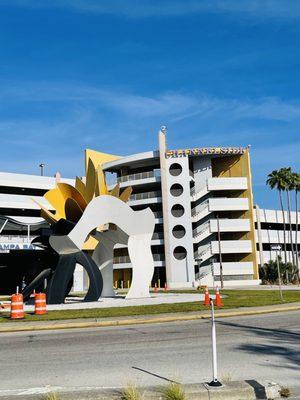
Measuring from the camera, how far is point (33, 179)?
2788 inches

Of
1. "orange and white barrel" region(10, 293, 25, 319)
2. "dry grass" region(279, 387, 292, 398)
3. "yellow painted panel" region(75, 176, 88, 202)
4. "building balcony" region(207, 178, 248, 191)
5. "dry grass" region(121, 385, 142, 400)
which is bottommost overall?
"dry grass" region(279, 387, 292, 398)

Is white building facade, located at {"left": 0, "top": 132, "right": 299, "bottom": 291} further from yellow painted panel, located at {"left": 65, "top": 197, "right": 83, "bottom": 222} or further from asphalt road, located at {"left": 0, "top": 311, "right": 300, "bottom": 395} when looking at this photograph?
asphalt road, located at {"left": 0, "top": 311, "right": 300, "bottom": 395}

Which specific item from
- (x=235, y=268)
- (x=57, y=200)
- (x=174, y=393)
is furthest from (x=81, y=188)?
(x=235, y=268)

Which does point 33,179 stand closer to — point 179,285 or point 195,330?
point 179,285

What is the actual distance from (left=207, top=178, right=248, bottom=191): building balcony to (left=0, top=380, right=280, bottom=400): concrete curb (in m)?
57.1

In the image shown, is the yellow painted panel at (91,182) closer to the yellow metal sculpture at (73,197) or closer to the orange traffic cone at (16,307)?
the yellow metal sculpture at (73,197)

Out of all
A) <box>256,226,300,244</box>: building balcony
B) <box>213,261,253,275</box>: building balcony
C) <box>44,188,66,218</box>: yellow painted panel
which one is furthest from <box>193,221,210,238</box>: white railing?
<box>44,188,66,218</box>: yellow painted panel

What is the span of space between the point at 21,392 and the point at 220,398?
274cm

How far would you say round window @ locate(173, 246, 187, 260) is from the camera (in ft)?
201

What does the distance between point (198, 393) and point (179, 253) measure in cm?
5576

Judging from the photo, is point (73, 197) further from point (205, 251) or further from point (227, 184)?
point (227, 184)

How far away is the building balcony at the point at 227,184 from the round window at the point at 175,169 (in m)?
4.10

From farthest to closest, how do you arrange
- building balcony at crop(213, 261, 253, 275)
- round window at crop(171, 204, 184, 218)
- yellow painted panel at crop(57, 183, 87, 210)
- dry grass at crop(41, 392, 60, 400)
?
round window at crop(171, 204, 184, 218) < building balcony at crop(213, 261, 253, 275) < yellow painted panel at crop(57, 183, 87, 210) < dry grass at crop(41, 392, 60, 400)

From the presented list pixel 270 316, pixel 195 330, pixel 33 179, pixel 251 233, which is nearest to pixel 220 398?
pixel 195 330
